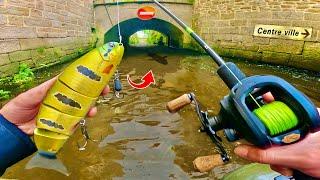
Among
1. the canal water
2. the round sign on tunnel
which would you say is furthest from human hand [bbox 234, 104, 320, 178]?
the round sign on tunnel

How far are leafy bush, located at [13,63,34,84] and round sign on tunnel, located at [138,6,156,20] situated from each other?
8.98 meters

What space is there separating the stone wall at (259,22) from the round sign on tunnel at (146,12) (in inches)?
97.4

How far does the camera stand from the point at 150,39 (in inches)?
1121

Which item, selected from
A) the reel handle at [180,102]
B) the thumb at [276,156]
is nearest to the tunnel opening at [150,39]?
the reel handle at [180,102]

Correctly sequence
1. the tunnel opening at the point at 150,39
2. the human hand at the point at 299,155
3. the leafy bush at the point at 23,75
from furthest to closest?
the tunnel opening at the point at 150,39, the leafy bush at the point at 23,75, the human hand at the point at 299,155

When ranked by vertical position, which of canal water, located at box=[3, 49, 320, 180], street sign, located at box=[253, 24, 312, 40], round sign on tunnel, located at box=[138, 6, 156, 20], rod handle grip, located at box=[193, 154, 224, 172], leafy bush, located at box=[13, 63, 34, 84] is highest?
round sign on tunnel, located at box=[138, 6, 156, 20]

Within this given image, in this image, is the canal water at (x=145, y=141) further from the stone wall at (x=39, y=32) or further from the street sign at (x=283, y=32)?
the street sign at (x=283, y=32)

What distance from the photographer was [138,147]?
15.4 feet

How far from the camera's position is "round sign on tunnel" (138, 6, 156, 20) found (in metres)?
16.2

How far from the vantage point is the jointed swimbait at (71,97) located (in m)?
1.76

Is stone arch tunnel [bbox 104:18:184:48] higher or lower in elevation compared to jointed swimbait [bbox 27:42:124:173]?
higher

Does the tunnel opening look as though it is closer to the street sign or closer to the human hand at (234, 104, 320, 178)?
the street sign

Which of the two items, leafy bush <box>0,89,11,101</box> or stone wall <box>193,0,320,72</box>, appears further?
stone wall <box>193,0,320,72</box>

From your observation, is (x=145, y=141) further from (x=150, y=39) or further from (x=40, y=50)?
(x=150, y=39)
